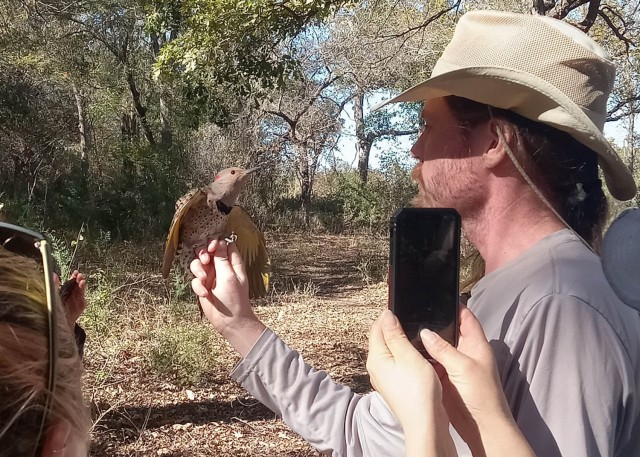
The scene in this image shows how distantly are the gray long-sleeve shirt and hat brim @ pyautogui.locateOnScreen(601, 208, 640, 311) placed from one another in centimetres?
35

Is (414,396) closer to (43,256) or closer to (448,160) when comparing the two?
(43,256)

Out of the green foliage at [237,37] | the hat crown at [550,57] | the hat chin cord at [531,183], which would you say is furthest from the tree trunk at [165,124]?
the hat chin cord at [531,183]

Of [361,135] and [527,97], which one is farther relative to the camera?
[361,135]

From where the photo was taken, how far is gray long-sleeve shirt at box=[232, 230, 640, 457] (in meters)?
1.22

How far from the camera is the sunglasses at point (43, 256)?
2.58 ft

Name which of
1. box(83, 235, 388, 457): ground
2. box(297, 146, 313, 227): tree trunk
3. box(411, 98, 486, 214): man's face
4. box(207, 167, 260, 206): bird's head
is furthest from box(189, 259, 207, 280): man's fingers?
box(297, 146, 313, 227): tree trunk

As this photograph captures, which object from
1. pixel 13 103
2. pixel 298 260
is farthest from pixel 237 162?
pixel 13 103

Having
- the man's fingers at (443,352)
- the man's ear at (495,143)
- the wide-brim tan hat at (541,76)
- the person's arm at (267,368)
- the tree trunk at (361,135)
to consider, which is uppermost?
the tree trunk at (361,135)

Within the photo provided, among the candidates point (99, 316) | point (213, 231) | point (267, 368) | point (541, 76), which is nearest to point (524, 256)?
point (541, 76)

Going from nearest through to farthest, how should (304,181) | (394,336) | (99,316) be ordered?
(394,336), (99,316), (304,181)

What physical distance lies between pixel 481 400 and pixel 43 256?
74 centimetres

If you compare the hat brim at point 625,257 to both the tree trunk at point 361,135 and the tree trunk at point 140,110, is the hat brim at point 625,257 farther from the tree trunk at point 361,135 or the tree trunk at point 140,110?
the tree trunk at point 361,135

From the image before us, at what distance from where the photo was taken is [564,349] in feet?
4.13

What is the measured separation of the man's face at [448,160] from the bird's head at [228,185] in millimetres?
2521
